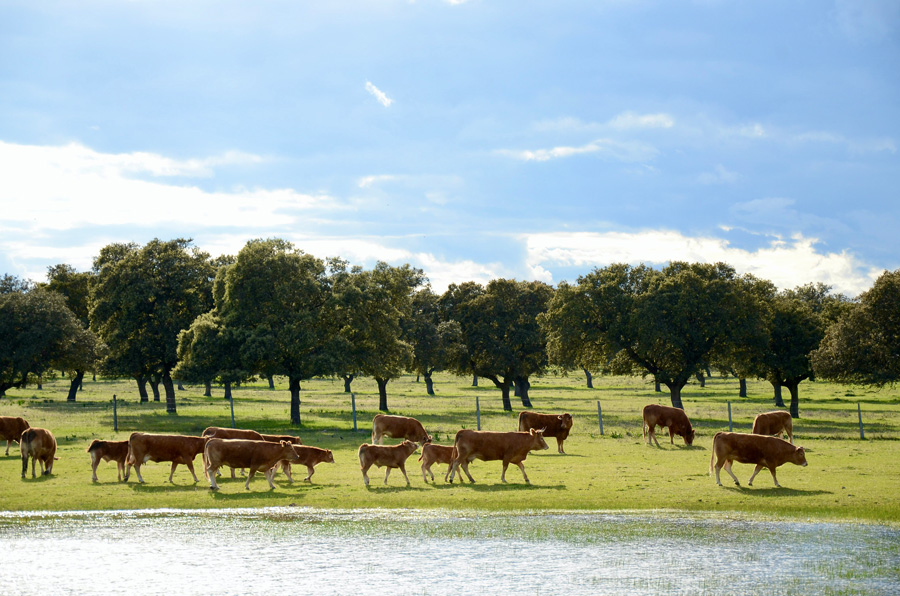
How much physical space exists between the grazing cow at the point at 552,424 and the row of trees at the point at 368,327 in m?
15.1

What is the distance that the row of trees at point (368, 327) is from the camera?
44.7 metres

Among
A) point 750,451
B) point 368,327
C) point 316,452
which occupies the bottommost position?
point 316,452

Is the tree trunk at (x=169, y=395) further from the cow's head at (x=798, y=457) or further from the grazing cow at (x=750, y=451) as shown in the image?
the cow's head at (x=798, y=457)

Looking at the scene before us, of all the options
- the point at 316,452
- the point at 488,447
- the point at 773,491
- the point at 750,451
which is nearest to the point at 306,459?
the point at 316,452

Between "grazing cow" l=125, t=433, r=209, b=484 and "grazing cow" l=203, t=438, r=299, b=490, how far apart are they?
1139 millimetres

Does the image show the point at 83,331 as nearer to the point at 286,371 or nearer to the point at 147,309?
the point at 147,309

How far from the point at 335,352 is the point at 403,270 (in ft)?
47.2

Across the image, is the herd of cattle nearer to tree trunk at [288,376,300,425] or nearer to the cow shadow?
the cow shadow

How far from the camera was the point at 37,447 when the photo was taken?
73.6ft

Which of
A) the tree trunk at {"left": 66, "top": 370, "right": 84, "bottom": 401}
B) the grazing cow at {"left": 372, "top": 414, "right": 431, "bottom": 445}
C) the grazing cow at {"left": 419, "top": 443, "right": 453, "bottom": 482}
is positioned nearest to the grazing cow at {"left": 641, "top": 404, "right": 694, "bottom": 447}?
the grazing cow at {"left": 372, "top": 414, "right": 431, "bottom": 445}

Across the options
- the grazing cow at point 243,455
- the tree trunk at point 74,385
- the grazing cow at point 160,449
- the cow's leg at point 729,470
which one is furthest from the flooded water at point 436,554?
the tree trunk at point 74,385

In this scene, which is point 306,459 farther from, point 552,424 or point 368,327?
point 368,327

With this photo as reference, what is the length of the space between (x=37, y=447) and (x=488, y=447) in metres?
13.4

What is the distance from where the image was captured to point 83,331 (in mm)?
49375
